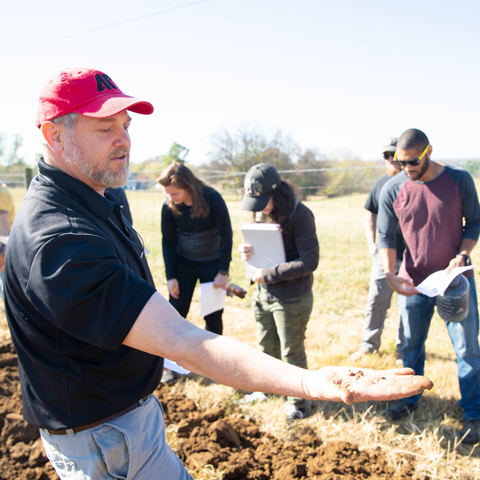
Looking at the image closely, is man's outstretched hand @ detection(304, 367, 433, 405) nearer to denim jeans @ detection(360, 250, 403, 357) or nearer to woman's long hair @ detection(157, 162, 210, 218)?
woman's long hair @ detection(157, 162, 210, 218)

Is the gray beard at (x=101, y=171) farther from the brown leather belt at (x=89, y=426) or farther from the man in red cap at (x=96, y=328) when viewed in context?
the brown leather belt at (x=89, y=426)

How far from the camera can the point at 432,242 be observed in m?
3.17

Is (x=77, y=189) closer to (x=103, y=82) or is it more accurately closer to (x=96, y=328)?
(x=103, y=82)

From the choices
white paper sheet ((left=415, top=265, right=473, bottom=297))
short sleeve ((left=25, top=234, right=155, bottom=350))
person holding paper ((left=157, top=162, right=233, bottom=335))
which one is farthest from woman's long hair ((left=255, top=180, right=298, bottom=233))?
short sleeve ((left=25, top=234, right=155, bottom=350))

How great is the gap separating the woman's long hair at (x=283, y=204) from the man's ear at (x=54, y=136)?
78.4 inches

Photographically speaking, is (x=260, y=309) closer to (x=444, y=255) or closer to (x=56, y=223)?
(x=444, y=255)

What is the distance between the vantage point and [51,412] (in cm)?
147

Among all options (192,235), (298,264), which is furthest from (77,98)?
(192,235)

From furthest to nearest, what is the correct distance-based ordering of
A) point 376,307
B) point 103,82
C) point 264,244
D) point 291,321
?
1. point 376,307
2. point 264,244
3. point 291,321
4. point 103,82

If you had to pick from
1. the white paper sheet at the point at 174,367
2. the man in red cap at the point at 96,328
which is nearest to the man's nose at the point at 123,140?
the man in red cap at the point at 96,328

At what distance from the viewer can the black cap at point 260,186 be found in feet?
10.4

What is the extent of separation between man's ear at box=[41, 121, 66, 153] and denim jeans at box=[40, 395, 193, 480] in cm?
106

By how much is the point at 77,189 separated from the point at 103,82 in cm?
45

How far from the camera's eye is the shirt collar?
147 centimetres
